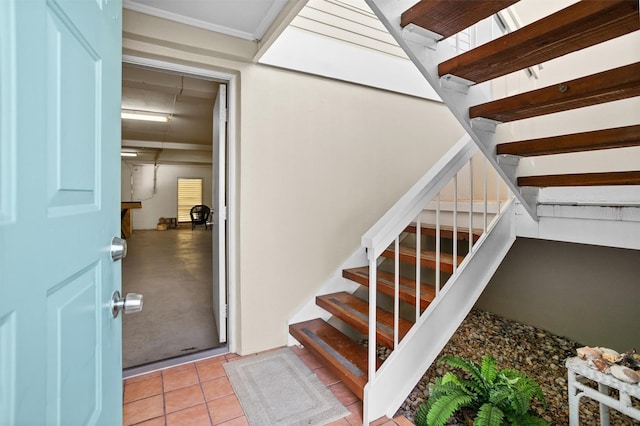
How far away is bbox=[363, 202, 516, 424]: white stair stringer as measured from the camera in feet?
5.53

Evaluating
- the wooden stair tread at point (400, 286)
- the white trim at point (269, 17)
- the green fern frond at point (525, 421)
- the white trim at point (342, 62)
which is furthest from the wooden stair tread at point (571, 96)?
the green fern frond at point (525, 421)

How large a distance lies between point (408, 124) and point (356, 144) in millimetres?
701

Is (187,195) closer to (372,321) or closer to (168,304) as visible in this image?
(168,304)

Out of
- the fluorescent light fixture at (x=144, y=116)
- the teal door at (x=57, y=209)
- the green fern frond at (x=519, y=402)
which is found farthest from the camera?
the fluorescent light fixture at (x=144, y=116)

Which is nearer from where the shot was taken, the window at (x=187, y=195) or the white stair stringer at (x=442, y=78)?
the white stair stringer at (x=442, y=78)

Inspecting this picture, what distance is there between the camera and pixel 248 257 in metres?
2.33

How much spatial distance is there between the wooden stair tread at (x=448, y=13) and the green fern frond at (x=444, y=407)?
5.79ft

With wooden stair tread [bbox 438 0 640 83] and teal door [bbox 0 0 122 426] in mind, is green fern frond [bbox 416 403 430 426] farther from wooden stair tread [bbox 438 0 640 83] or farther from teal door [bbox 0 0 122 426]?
wooden stair tread [bbox 438 0 640 83]

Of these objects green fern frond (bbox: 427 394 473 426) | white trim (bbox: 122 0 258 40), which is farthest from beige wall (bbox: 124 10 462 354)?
green fern frond (bbox: 427 394 473 426)

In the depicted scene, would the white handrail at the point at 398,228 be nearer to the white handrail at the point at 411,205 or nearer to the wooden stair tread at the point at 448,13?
the white handrail at the point at 411,205

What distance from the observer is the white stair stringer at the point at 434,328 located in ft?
5.53

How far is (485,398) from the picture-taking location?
5.64 ft

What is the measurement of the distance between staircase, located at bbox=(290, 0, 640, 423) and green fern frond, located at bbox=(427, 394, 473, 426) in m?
0.23

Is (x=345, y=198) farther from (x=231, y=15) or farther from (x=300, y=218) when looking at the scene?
(x=231, y=15)
